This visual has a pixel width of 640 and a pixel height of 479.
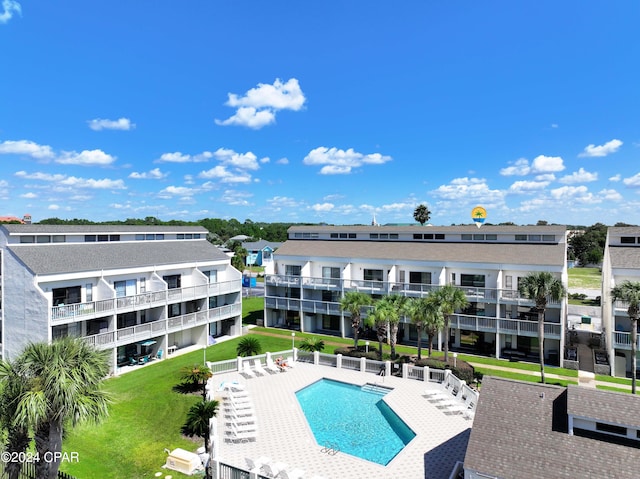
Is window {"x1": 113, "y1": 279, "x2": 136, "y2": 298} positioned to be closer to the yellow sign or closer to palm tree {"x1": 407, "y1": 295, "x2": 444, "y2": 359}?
palm tree {"x1": 407, "y1": 295, "x2": 444, "y2": 359}

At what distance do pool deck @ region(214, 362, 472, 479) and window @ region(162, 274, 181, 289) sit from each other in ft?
40.9

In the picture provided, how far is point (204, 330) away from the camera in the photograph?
132ft

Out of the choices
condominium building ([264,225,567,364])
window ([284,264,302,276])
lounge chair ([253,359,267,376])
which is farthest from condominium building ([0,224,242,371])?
lounge chair ([253,359,267,376])

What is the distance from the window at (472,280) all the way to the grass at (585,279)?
56.7 meters

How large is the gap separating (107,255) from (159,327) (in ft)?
26.1

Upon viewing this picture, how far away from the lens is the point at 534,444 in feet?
48.3

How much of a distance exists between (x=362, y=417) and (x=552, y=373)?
18.2 m

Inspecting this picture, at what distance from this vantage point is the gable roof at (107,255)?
1183 inches

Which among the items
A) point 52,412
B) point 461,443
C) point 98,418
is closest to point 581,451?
point 461,443

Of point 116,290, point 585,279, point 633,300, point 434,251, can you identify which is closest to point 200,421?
point 116,290

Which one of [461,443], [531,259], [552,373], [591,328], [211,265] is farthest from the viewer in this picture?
[591,328]

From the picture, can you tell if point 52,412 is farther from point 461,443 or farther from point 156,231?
point 156,231

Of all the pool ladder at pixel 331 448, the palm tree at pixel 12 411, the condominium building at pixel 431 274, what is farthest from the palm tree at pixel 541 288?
the palm tree at pixel 12 411

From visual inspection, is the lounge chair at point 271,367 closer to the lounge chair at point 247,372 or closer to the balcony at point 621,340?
the lounge chair at point 247,372
